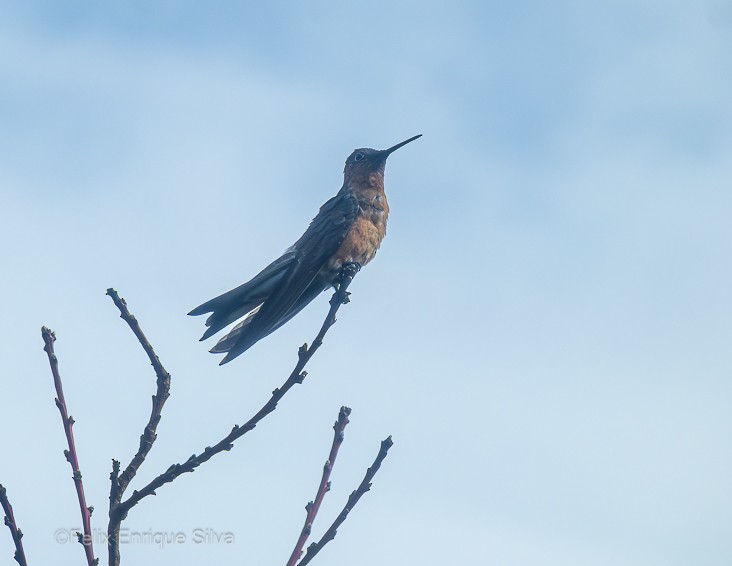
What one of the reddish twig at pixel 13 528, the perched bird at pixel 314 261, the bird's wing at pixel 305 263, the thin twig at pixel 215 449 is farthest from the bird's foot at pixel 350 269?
the reddish twig at pixel 13 528

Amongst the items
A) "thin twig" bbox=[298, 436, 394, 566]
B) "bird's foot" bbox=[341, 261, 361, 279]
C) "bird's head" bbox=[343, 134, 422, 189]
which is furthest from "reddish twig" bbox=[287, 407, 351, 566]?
"bird's head" bbox=[343, 134, 422, 189]

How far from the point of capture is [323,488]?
3.61 metres

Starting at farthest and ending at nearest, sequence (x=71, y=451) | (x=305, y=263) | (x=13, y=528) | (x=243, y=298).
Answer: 1. (x=305, y=263)
2. (x=243, y=298)
3. (x=71, y=451)
4. (x=13, y=528)

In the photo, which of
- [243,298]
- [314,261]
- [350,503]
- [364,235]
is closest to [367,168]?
[364,235]

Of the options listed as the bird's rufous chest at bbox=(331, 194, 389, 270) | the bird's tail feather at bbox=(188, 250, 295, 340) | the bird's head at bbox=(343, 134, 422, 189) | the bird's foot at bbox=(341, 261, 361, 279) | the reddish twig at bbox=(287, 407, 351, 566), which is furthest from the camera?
the bird's head at bbox=(343, 134, 422, 189)

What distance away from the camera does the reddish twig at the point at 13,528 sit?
315cm

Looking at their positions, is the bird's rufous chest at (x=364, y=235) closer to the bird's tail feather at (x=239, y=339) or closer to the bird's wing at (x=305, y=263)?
the bird's wing at (x=305, y=263)

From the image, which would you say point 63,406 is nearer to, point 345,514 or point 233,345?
point 345,514

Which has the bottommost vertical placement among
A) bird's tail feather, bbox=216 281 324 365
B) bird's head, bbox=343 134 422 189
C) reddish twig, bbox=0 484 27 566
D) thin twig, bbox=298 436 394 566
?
reddish twig, bbox=0 484 27 566

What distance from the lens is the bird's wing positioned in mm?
6730

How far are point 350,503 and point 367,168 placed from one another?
238 inches

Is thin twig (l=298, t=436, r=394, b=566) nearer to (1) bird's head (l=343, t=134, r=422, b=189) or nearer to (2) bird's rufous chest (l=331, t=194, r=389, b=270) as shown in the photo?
(2) bird's rufous chest (l=331, t=194, r=389, b=270)

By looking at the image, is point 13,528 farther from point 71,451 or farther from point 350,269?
point 350,269

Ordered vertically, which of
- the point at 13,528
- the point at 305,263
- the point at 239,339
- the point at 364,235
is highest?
the point at 364,235
